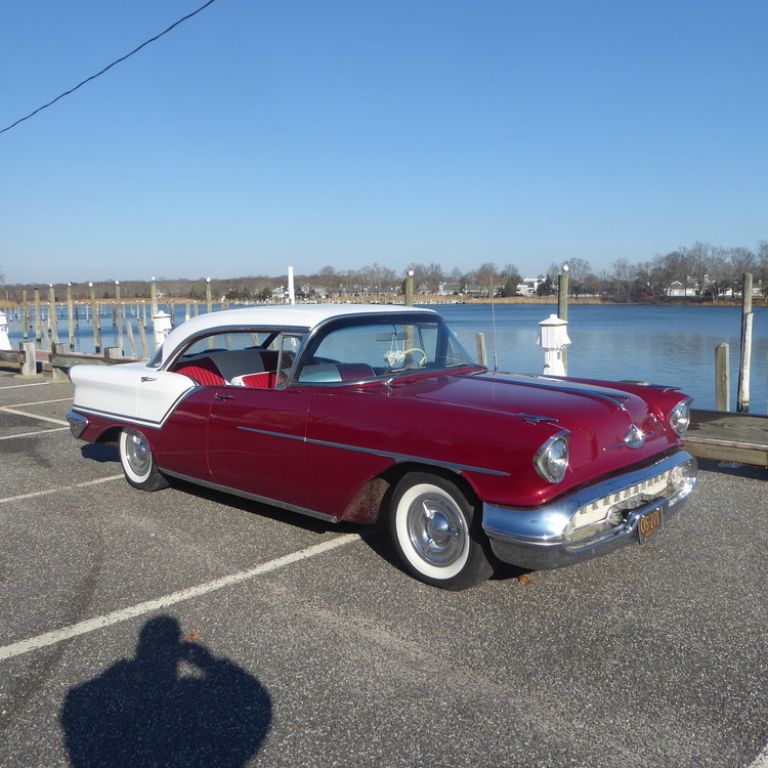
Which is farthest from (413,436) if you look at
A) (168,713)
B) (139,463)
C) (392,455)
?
(139,463)

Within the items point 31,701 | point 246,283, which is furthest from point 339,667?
point 246,283

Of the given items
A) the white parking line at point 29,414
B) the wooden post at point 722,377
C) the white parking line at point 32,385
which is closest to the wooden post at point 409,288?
the wooden post at point 722,377

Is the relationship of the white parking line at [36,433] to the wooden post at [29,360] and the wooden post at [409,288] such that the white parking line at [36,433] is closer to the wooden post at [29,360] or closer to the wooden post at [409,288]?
the wooden post at [409,288]

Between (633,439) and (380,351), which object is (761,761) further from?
(380,351)

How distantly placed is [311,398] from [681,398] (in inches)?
92.0

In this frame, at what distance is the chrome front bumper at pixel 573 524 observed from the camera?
3.55 meters

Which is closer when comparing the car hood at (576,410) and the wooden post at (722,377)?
the car hood at (576,410)

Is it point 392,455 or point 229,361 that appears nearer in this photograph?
point 392,455

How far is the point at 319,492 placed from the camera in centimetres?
453

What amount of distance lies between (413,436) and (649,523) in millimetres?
1313

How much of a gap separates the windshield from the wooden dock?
2234mm

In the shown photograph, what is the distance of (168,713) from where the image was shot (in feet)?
9.68

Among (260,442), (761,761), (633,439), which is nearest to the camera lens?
(761,761)

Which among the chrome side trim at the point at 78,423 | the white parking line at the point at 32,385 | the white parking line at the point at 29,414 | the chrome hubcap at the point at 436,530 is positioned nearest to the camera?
the chrome hubcap at the point at 436,530
